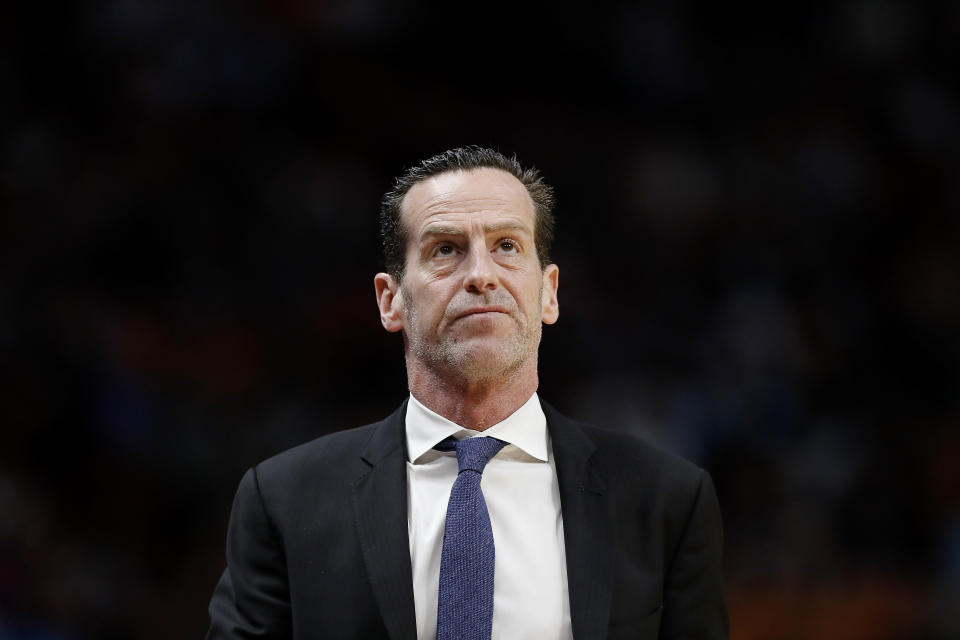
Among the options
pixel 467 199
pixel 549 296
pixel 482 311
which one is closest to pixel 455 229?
pixel 467 199

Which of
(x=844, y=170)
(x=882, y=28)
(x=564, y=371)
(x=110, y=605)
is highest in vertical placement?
(x=882, y=28)

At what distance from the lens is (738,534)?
4.78 metres

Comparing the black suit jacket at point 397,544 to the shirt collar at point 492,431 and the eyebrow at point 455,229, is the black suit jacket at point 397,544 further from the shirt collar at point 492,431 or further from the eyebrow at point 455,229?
the eyebrow at point 455,229

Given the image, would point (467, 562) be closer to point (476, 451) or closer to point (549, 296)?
point (476, 451)

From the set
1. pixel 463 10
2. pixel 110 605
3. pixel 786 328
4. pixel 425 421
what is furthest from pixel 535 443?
pixel 463 10

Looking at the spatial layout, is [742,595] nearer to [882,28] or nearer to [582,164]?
[582,164]

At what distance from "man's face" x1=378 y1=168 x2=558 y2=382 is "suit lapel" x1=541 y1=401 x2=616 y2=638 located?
0.21 m

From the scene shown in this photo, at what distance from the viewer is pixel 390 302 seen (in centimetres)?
251

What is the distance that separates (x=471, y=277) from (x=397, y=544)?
52 centimetres

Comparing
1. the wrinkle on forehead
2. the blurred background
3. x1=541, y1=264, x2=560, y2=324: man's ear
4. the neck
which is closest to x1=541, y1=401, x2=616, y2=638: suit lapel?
the neck

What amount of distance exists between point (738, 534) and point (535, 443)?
2.67 m

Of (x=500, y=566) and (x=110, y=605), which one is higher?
(x=500, y=566)

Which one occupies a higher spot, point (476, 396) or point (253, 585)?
point (476, 396)

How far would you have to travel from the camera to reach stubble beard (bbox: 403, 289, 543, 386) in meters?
2.27
